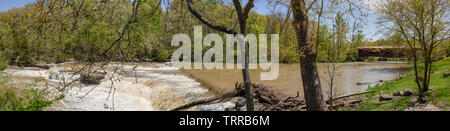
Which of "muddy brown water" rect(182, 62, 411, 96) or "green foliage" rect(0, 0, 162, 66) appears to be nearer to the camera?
"green foliage" rect(0, 0, 162, 66)

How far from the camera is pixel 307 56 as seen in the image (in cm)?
514

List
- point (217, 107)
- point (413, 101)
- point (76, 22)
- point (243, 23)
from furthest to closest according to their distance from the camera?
point (217, 107) < point (413, 101) < point (243, 23) < point (76, 22)

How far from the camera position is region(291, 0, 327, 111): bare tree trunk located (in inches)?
199


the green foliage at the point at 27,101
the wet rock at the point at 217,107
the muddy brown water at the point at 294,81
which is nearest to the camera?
the green foliage at the point at 27,101

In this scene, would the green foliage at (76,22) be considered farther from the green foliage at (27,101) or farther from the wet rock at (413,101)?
the wet rock at (413,101)

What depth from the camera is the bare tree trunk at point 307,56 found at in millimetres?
5043

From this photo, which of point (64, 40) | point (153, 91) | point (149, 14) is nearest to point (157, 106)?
→ point (153, 91)

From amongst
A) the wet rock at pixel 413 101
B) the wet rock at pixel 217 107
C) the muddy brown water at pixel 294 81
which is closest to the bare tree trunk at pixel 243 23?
the muddy brown water at pixel 294 81

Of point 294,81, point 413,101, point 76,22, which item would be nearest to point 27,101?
point 76,22

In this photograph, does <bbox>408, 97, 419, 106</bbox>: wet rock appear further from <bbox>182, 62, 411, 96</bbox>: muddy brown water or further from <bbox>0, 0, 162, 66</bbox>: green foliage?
<bbox>0, 0, 162, 66</bbox>: green foliage

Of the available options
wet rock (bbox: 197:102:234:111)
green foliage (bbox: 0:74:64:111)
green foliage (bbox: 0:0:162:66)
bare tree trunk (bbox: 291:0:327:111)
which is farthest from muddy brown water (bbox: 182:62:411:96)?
green foliage (bbox: 0:74:64:111)

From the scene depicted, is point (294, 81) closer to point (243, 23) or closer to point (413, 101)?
point (413, 101)

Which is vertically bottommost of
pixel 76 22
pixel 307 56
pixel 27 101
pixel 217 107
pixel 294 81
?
pixel 217 107
